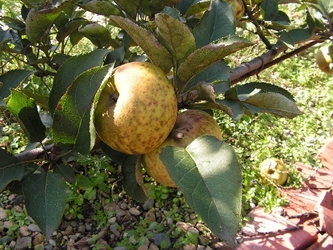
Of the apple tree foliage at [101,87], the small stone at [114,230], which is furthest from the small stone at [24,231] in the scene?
the apple tree foliage at [101,87]

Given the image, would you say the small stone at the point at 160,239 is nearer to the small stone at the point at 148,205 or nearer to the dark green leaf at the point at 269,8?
the small stone at the point at 148,205

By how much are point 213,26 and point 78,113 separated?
0.35 metres

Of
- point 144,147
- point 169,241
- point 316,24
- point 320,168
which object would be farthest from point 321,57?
point 144,147

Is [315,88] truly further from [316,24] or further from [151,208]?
[316,24]

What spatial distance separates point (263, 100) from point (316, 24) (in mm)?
717

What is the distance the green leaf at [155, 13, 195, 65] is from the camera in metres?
0.64

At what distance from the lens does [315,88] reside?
340 cm

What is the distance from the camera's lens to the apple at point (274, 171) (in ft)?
7.71

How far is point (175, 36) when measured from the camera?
0.67 metres

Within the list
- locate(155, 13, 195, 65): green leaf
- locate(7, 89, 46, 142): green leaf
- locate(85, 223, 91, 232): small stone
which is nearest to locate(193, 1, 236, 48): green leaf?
locate(155, 13, 195, 65): green leaf

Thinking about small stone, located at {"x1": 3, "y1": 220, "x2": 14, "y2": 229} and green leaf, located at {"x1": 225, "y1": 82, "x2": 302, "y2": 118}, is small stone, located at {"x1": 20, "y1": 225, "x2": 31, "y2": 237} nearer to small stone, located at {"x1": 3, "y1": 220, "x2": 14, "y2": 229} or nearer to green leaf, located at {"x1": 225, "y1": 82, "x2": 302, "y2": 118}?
small stone, located at {"x1": 3, "y1": 220, "x2": 14, "y2": 229}

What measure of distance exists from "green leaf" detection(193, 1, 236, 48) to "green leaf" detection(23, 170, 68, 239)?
393 mm

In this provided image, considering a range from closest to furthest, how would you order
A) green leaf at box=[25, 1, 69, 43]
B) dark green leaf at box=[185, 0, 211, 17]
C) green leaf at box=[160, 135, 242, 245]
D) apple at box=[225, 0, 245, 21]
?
green leaf at box=[160, 135, 242, 245] < green leaf at box=[25, 1, 69, 43] < dark green leaf at box=[185, 0, 211, 17] < apple at box=[225, 0, 245, 21]

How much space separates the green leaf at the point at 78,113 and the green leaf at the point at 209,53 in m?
0.14
